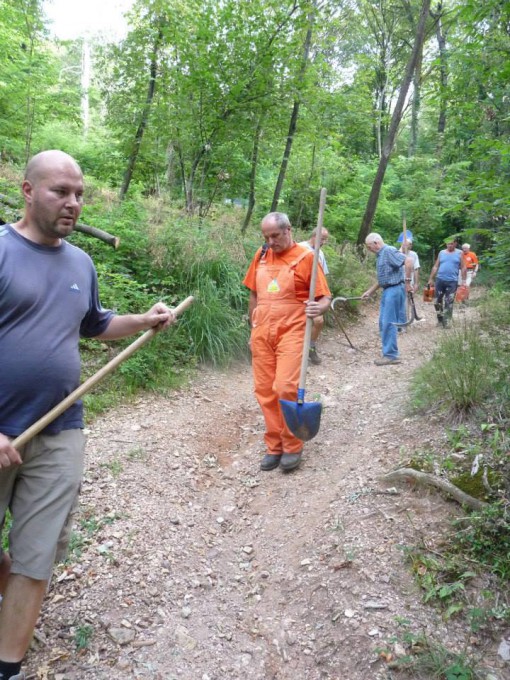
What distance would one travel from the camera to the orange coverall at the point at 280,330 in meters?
4.16

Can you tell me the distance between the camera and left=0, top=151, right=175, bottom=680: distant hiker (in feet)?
6.38

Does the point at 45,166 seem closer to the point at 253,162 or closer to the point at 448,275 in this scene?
the point at 253,162

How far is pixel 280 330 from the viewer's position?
167 inches

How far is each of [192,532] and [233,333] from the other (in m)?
3.75

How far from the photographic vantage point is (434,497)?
3.15 meters

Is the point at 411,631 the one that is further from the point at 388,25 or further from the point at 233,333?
the point at 388,25

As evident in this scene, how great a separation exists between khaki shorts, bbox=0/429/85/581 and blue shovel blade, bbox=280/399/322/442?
83.5 inches

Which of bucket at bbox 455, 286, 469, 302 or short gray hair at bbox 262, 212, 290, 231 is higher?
short gray hair at bbox 262, 212, 290, 231

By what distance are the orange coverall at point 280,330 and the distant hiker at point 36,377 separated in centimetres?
228

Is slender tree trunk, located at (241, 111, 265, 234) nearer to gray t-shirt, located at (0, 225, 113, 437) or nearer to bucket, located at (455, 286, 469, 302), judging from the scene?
bucket, located at (455, 286, 469, 302)

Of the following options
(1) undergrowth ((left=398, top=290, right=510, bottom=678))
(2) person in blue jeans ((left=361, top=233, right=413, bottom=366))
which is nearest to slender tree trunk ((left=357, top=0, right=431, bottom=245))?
(2) person in blue jeans ((left=361, top=233, right=413, bottom=366))

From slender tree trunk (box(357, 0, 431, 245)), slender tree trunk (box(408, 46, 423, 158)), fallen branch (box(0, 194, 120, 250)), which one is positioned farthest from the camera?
slender tree trunk (box(408, 46, 423, 158))

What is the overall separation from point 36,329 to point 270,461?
285cm

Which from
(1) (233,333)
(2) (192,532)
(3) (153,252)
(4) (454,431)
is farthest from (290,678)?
(3) (153,252)
